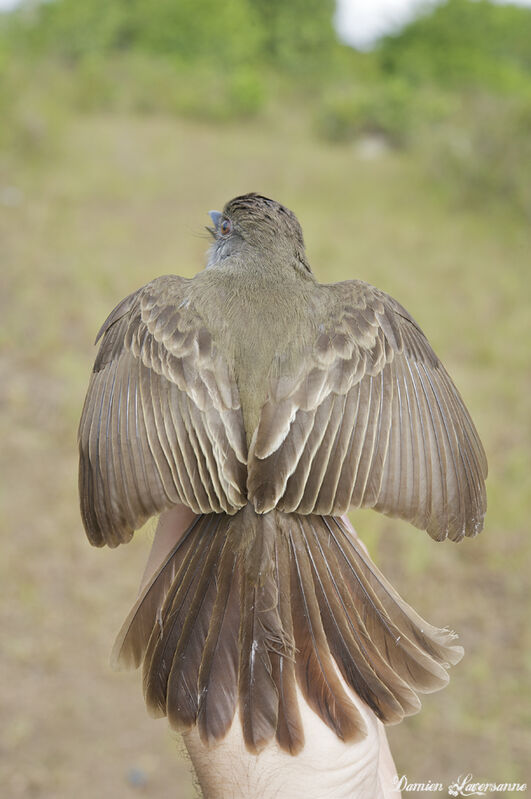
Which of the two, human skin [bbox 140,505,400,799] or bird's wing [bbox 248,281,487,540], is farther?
bird's wing [bbox 248,281,487,540]

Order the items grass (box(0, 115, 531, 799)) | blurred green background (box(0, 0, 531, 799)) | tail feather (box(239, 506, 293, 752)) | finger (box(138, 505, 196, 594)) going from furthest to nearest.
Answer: blurred green background (box(0, 0, 531, 799)) < grass (box(0, 115, 531, 799)) < finger (box(138, 505, 196, 594)) < tail feather (box(239, 506, 293, 752))

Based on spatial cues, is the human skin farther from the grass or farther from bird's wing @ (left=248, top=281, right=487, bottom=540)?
the grass

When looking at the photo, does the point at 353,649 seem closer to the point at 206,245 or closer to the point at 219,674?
the point at 219,674

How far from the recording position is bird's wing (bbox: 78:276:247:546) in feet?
7.61

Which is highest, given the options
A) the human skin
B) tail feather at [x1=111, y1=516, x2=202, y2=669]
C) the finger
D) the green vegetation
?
the green vegetation

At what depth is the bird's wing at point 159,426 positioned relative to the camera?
2.32 m

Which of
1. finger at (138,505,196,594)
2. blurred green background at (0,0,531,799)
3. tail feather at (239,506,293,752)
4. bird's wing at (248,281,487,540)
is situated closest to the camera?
tail feather at (239,506,293,752)

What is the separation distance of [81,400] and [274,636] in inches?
219

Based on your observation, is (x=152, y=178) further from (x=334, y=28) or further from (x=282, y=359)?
(x=334, y=28)

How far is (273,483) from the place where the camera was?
221 centimetres

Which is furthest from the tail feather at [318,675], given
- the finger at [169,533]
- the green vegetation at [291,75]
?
the green vegetation at [291,75]

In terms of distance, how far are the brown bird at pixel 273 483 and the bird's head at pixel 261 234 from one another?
0.85 ft

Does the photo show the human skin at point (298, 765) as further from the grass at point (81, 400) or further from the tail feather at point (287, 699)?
the grass at point (81, 400)

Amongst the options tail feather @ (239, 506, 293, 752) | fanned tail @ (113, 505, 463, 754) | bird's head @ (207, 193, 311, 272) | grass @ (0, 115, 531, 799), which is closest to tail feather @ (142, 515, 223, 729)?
fanned tail @ (113, 505, 463, 754)
